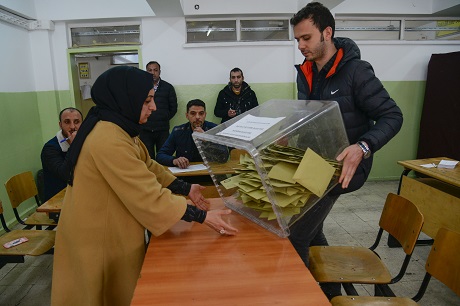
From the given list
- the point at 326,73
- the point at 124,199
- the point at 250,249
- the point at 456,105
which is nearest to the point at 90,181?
the point at 124,199

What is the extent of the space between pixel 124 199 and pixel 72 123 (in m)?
1.97

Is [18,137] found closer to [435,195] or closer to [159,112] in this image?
[159,112]

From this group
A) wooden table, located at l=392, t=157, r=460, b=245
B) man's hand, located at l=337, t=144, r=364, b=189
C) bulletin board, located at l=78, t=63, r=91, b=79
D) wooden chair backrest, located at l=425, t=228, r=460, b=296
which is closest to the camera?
man's hand, located at l=337, t=144, r=364, b=189

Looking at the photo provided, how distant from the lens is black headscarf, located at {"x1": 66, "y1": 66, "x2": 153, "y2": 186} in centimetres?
120

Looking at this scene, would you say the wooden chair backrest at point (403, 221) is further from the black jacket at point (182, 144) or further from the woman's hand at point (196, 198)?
the black jacket at point (182, 144)

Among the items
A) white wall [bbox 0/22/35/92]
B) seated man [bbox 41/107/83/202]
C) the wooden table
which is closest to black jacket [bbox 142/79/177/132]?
white wall [bbox 0/22/35/92]

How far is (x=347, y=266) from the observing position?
1.68 metres

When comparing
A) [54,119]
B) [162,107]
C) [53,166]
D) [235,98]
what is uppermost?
[235,98]

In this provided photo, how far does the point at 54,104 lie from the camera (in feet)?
15.3

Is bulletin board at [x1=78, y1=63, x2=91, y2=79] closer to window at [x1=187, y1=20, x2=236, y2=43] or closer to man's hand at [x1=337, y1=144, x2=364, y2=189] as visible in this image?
window at [x1=187, y1=20, x2=236, y2=43]

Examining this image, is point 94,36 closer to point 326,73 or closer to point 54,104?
point 54,104

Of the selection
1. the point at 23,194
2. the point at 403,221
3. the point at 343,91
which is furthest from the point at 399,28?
the point at 23,194

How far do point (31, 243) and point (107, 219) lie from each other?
138 centimetres

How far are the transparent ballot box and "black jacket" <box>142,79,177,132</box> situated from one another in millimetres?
3328
